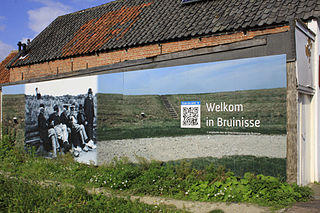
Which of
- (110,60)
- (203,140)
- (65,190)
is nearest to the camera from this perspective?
(65,190)

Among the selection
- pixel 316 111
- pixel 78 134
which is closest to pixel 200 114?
pixel 316 111

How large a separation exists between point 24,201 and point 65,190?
90cm

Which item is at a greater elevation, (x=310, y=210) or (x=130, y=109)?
(x=130, y=109)

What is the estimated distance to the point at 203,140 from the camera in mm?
7559

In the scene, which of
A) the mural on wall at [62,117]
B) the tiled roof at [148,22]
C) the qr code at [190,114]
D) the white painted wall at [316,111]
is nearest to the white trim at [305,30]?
the white painted wall at [316,111]

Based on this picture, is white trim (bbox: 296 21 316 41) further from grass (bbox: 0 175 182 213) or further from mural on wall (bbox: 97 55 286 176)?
grass (bbox: 0 175 182 213)

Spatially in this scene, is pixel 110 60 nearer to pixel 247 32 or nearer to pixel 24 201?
pixel 247 32

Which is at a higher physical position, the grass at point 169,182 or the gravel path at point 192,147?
the gravel path at point 192,147

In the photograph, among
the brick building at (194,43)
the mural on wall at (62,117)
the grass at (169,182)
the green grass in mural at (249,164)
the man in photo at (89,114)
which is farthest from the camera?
the mural on wall at (62,117)

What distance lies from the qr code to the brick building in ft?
3.52

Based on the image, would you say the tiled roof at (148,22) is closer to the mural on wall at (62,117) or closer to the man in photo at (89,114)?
the mural on wall at (62,117)

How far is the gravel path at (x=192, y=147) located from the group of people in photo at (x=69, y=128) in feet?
2.71

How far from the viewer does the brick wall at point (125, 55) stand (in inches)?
442

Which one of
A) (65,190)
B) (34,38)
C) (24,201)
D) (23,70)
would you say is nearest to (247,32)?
(65,190)
